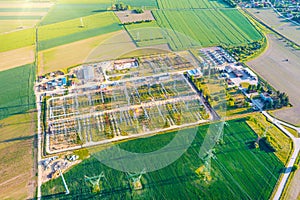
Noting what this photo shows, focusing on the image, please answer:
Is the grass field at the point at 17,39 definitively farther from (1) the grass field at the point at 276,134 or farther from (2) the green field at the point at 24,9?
(1) the grass field at the point at 276,134

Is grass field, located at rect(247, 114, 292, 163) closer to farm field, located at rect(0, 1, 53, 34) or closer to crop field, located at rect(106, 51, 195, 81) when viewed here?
crop field, located at rect(106, 51, 195, 81)

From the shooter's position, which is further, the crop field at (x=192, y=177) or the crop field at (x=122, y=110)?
the crop field at (x=122, y=110)

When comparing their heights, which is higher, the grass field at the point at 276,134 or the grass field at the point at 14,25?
the grass field at the point at 14,25

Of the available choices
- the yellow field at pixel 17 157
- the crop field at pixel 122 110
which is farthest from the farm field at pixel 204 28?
the yellow field at pixel 17 157

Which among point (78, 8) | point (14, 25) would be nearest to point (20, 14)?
point (14, 25)

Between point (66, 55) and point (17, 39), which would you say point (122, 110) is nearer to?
point (66, 55)

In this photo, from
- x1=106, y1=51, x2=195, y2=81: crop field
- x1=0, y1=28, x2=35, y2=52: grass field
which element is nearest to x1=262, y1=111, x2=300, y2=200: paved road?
x1=106, y1=51, x2=195, y2=81: crop field

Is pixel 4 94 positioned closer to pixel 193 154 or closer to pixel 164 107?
pixel 164 107
